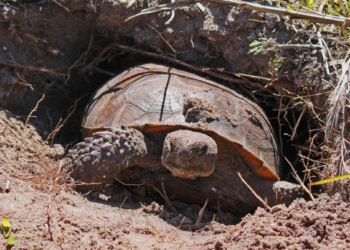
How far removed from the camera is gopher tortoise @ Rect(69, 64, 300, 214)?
160 inches

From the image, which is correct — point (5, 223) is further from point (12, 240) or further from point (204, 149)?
point (204, 149)

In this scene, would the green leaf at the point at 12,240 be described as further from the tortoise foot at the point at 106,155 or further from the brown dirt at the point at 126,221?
the tortoise foot at the point at 106,155

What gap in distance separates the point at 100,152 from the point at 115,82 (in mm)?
877

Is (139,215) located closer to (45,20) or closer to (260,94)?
(260,94)

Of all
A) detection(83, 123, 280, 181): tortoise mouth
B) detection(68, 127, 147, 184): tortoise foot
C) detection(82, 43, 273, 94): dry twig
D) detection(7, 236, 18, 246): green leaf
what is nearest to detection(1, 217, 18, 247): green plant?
detection(7, 236, 18, 246): green leaf

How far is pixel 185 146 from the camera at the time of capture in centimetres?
393

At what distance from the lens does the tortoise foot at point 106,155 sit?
405 centimetres

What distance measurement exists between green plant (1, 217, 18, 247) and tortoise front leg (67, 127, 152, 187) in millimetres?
1072

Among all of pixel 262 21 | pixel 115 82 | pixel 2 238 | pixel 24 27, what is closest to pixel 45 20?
pixel 24 27

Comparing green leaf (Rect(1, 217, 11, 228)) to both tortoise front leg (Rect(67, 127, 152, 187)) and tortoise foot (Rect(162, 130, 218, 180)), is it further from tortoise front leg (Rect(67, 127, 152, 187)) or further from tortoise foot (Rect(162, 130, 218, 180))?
tortoise foot (Rect(162, 130, 218, 180))

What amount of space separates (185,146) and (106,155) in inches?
23.5

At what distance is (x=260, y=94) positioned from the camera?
4789 millimetres

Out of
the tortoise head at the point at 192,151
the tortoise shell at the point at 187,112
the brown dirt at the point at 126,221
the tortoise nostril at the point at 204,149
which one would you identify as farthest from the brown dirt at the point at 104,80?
the tortoise nostril at the point at 204,149

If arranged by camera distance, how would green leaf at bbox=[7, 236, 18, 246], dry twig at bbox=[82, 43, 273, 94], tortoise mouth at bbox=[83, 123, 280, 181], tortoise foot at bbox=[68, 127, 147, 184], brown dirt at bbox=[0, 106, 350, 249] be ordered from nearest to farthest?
green leaf at bbox=[7, 236, 18, 246] < brown dirt at bbox=[0, 106, 350, 249] < tortoise foot at bbox=[68, 127, 147, 184] < tortoise mouth at bbox=[83, 123, 280, 181] < dry twig at bbox=[82, 43, 273, 94]
